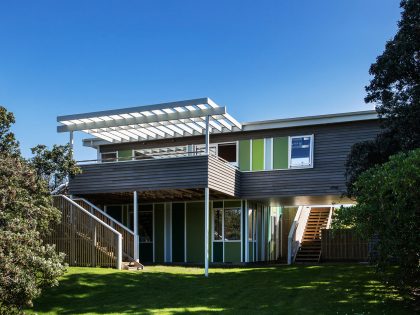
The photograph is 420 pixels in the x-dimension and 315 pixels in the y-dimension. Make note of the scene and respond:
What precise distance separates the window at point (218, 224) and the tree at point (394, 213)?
1052 cm

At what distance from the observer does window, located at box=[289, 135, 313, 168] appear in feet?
65.6

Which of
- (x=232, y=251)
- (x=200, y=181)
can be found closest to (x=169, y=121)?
(x=200, y=181)

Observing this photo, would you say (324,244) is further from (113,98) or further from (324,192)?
A: (113,98)

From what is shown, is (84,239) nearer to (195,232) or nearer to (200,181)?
(200,181)

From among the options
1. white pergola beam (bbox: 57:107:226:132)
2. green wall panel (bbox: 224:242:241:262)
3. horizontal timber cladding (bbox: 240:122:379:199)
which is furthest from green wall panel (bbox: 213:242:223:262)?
white pergola beam (bbox: 57:107:226:132)

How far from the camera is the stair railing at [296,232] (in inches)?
814

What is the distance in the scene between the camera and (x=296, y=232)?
22359mm

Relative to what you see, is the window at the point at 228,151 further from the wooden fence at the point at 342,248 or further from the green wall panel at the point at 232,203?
the wooden fence at the point at 342,248

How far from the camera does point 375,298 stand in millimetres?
11383

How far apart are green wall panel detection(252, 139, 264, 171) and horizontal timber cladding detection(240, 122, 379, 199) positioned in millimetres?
572

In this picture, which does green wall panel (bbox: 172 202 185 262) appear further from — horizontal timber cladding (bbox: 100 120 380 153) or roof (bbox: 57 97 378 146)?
roof (bbox: 57 97 378 146)

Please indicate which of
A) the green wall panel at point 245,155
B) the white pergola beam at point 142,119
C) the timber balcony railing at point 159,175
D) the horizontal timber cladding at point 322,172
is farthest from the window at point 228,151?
the white pergola beam at point 142,119

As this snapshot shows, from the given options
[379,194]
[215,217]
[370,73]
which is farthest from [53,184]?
[379,194]

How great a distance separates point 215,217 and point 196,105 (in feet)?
21.0
